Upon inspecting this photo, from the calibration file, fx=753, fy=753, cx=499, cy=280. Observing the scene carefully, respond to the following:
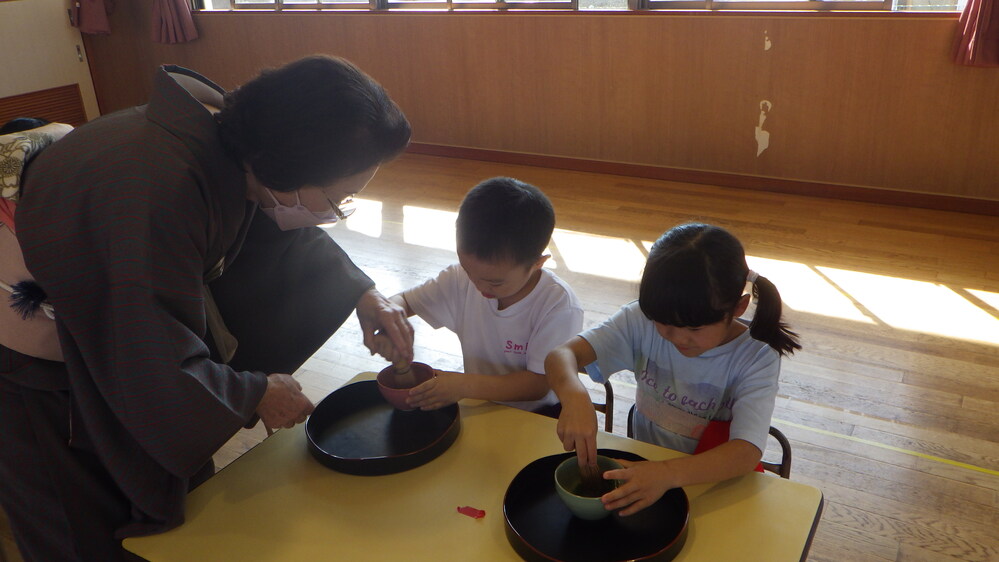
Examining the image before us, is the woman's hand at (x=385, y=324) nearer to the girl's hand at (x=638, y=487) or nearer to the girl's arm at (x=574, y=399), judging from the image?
the girl's arm at (x=574, y=399)

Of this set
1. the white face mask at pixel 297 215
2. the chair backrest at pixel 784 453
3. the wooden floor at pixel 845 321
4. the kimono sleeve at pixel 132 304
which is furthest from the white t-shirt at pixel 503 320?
the wooden floor at pixel 845 321

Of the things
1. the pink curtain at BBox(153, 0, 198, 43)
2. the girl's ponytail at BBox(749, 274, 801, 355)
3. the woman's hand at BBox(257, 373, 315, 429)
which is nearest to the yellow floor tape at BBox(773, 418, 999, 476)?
the girl's ponytail at BBox(749, 274, 801, 355)

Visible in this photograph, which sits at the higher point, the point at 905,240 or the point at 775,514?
the point at 775,514

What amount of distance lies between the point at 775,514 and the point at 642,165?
4.01m

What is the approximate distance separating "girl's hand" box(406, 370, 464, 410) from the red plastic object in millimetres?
247

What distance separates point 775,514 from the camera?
42.0 inches

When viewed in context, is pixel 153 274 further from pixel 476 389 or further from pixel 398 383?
pixel 476 389

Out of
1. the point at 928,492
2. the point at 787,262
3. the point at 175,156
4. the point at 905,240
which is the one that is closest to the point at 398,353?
the point at 175,156

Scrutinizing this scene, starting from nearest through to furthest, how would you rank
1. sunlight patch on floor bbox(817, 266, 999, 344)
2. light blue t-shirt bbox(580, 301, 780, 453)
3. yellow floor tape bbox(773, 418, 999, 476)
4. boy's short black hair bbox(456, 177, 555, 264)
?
1. light blue t-shirt bbox(580, 301, 780, 453)
2. boy's short black hair bbox(456, 177, 555, 264)
3. yellow floor tape bbox(773, 418, 999, 476)
4. sunlight patch on floor bbox(817, 266, 999, 344)

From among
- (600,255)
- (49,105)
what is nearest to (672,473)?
(600,255)

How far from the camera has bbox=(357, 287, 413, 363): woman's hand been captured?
59.0 inches

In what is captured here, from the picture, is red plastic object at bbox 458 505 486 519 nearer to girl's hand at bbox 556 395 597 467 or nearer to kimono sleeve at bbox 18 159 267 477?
girl's hand at bbox 556 395 597 467

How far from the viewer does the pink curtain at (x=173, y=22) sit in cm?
636

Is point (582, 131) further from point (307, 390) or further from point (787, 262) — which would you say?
point (307, 390)
